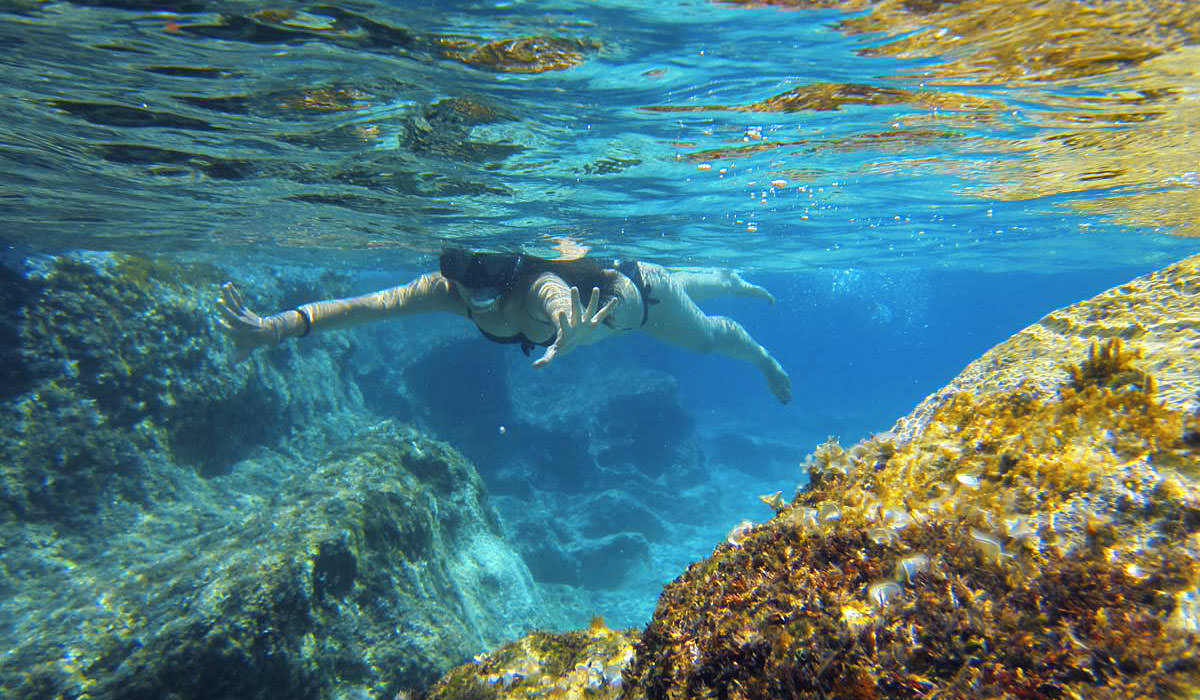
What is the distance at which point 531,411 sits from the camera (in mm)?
24969

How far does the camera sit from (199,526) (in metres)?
11.3

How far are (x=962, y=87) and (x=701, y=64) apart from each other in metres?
4.21

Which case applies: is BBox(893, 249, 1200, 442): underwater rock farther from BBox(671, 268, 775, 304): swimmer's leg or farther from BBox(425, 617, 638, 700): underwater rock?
BBox(671, 268, 775, 304): swimmer's leg

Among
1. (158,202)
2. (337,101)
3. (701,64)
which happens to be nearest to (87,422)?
(158,202)

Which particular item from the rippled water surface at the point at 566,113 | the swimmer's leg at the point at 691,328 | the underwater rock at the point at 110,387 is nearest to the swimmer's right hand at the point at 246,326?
the rippled water surface at the point at 566,113

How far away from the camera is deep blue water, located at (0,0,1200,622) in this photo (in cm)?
582

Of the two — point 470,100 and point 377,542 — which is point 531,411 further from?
point 470,100

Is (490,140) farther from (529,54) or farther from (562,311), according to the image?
(562,311)

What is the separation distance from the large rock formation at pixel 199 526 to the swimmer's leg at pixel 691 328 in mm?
5539

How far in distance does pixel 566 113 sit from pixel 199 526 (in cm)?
1154

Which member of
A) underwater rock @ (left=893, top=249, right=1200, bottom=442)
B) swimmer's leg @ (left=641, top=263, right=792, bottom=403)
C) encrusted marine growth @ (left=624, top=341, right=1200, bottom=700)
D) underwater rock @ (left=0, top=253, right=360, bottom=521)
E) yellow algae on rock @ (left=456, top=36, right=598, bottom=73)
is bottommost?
underwater rock @ (left=0, top=253, right=360, bottom=521)

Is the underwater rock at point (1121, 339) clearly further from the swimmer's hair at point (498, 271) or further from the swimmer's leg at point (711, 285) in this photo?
the swimmer's leg at point (711, 285)

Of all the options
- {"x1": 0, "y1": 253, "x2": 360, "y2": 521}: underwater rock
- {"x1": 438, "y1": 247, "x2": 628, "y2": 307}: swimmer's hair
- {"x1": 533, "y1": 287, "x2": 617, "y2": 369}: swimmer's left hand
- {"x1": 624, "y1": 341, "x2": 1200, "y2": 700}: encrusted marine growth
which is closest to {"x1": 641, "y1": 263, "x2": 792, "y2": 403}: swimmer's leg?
{"x1": 438, "y1": 247, "x2": 628, "y2": 307}: swimmer's hair

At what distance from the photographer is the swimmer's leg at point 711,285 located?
41.0ft
